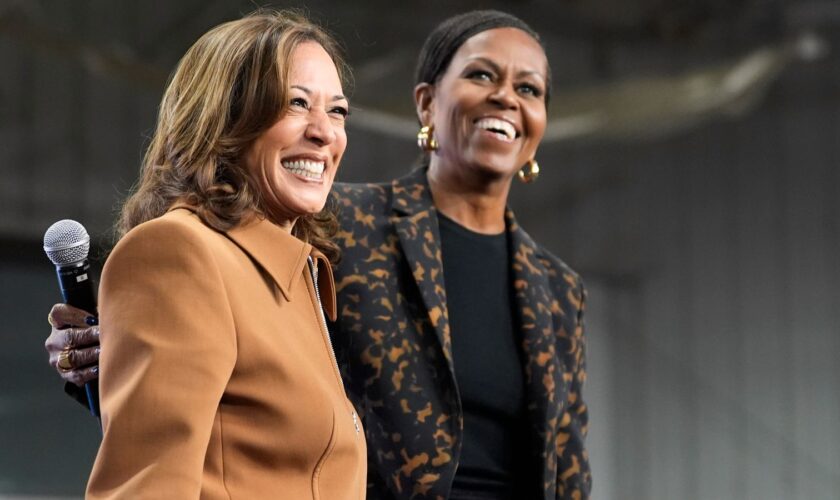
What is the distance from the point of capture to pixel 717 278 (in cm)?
643

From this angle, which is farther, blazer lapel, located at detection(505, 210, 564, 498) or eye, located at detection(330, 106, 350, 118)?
blazer lapel, located at detection(505, 210, 564, 498)

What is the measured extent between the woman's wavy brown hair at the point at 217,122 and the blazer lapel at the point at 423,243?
53 centimetres

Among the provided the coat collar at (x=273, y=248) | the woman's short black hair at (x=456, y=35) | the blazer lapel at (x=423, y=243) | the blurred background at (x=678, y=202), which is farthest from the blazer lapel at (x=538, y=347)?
the blurred background at (x=678, y=202)

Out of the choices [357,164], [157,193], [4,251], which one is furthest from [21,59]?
[157,193]

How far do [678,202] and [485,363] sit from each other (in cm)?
485

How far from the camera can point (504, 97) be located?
6.15 feet

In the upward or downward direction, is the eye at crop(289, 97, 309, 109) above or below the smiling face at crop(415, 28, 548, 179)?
below

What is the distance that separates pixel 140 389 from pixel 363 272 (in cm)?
74

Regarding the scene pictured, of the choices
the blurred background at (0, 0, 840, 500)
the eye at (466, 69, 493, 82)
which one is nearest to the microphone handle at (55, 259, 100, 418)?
the eye at (466, 69, 493, 82)

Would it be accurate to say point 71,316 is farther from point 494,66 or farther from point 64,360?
point 494,66

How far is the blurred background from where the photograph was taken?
573 cm

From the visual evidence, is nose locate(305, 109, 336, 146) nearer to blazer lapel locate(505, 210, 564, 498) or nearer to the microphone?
the microphone

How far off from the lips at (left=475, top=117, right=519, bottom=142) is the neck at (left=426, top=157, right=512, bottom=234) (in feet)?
0.23

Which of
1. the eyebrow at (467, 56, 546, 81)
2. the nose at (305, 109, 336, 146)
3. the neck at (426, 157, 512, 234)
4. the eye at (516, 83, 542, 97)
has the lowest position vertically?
the nose at (305, 109, 336, 146)
